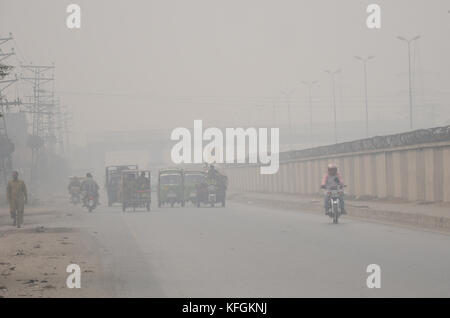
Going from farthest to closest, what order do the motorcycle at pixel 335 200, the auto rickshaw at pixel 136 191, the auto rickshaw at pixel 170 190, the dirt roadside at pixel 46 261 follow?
the auto rickshaw at pixel 170 190, the auto rickshaw at pixel 136 191, the motorcycle at pixel 335 200, the dirt roadside at pixel 46 261

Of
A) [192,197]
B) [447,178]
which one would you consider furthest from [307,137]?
[447,178]

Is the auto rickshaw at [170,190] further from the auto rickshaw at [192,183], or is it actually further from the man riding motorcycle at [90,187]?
the man riding motorcycle at [90,187]

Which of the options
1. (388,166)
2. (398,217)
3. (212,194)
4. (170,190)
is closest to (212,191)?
(212,194)

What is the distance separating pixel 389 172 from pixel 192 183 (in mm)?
11226

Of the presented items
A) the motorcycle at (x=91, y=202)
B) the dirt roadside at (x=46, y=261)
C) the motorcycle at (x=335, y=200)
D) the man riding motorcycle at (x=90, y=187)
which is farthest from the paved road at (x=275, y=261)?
the man riding motorcycle at (x=90, y=187)

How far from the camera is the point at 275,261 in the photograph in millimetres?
15938

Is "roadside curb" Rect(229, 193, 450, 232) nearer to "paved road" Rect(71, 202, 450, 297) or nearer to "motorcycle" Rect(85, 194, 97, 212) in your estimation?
"paved road" Rect(71, 202, 450, 297)

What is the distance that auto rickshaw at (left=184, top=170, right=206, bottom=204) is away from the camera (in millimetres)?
48875

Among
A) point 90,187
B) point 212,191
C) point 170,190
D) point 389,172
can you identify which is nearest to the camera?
point 389,172

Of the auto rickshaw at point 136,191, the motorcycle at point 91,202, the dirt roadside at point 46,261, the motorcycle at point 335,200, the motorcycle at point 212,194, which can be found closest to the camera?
the dirt roadside at point 46,261

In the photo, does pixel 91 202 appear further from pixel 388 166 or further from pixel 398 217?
pixel 398 217

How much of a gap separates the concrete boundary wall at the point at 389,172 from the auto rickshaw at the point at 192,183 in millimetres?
8643

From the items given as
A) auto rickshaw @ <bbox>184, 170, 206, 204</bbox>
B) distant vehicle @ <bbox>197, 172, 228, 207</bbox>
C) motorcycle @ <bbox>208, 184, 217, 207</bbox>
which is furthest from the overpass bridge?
auto rickshaw @ <bbox>184, 170, 206, 204</bbox>

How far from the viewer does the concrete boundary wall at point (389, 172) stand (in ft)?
121
